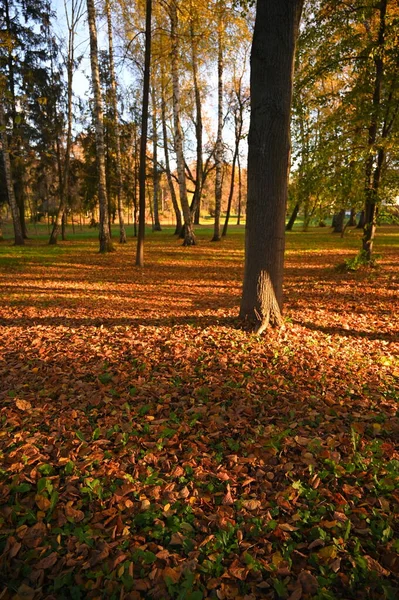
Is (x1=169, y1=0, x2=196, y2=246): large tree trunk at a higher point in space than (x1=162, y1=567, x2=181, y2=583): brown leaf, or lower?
higher

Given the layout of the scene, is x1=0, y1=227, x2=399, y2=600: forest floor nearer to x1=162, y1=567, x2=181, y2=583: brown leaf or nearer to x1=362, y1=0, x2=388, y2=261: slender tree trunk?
x1=162, y1=567, x2=181, y2=583: brown leaf

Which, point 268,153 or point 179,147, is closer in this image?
point 268,153

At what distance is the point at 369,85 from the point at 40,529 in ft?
40.7

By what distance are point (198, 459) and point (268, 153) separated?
4.12m

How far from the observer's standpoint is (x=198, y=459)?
3.15 meters

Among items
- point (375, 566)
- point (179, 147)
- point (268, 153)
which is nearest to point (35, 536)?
point (375, 566)

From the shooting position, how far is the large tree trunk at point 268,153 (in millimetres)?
4898

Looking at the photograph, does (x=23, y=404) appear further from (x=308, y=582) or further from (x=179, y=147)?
(x=179, y=147)

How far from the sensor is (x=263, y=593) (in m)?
2.06

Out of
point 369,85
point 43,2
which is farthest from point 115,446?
point 43,2

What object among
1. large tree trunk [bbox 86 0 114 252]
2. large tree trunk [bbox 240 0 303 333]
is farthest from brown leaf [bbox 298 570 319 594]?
large tree trunk [bbox 86 0 114 252]

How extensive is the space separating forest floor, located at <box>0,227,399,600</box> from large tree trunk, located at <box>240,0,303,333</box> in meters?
0.65

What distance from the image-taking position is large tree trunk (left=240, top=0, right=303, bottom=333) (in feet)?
16.1

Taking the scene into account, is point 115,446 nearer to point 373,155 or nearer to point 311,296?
point 311,296
